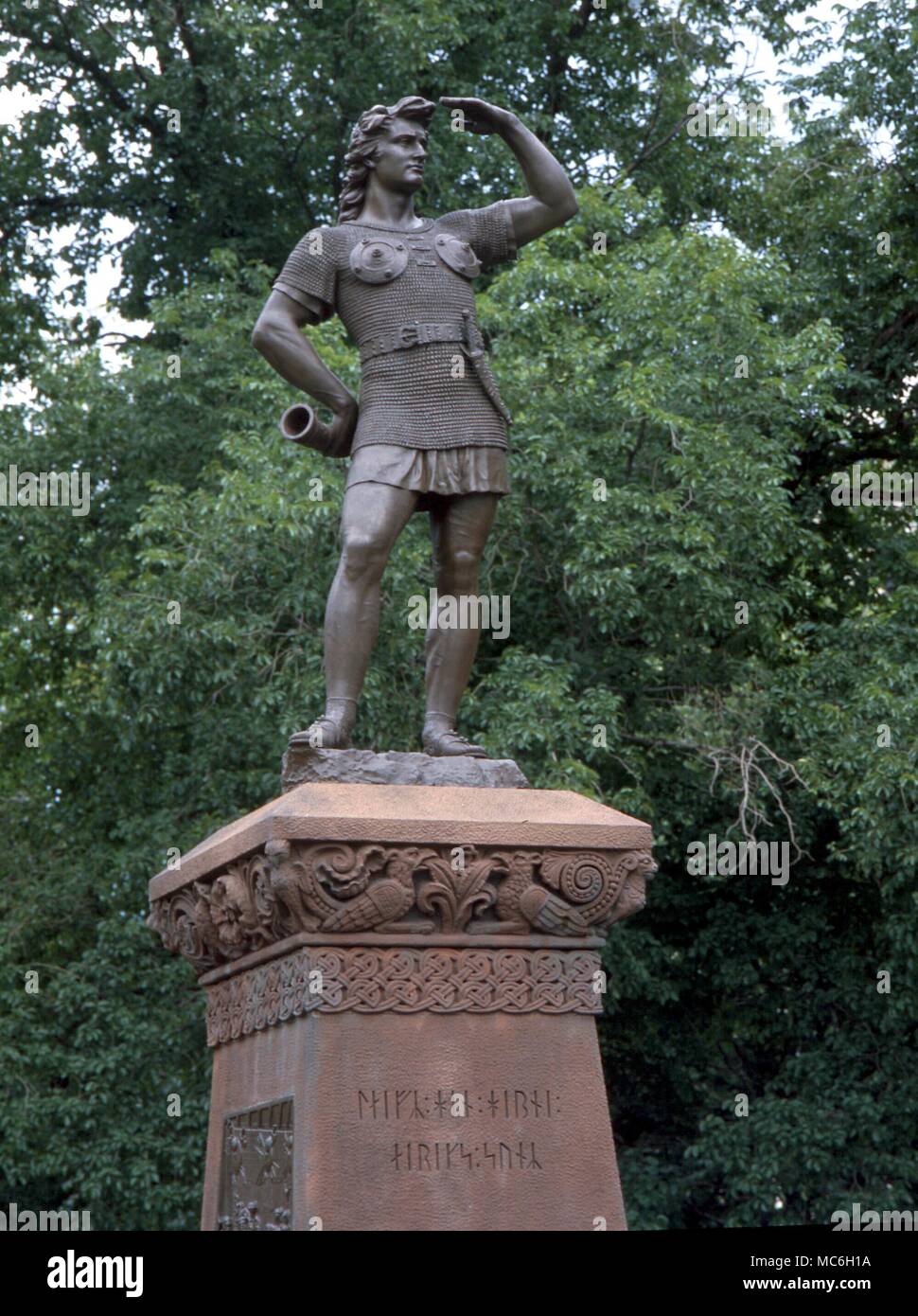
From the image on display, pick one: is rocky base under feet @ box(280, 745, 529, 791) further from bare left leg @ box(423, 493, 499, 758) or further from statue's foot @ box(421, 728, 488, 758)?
bare left leg @ box(423, 493, 499, 758)

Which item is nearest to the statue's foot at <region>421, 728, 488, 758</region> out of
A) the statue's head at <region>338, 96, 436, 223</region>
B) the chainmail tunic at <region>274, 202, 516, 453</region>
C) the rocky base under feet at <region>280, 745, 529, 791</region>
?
the rocky base under feet at <region>280, 745, 529, 791</region>

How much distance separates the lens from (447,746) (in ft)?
22.5

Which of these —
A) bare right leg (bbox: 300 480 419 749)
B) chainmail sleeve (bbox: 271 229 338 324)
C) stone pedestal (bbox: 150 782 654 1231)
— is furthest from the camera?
chainmail sleeve (bbox: 271 229 338 324)

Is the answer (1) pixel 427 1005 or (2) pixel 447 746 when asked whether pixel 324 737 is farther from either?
(1) pixel 427 1005

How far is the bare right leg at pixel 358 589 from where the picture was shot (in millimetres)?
6750

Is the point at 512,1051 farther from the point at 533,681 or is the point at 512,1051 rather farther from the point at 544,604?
the point at 544,604

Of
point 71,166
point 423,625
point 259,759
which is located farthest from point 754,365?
point 71,166

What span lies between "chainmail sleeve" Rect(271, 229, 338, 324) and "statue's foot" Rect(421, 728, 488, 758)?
1464 mm

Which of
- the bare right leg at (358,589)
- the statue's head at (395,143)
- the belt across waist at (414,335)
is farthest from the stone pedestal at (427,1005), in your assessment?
the statue's head at (395,143)

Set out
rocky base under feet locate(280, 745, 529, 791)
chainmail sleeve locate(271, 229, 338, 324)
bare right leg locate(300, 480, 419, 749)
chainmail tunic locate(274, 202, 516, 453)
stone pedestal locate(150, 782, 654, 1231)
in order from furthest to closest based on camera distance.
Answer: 1. chainmail sleeve locate(271, 229, 338, 324)
2. chainmail tunic locate(274, 202, 516, 453)
3. bare right leg locate(300, 480, 419, 749)
4. rocky base under feet locate(280, 745, 529, 791)
5. stone pedestal locate(150, 782, 654, 1231)

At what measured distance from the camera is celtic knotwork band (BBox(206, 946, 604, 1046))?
6.05 metres

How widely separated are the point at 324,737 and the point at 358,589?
506 millimetres

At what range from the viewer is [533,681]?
13.4 meters
